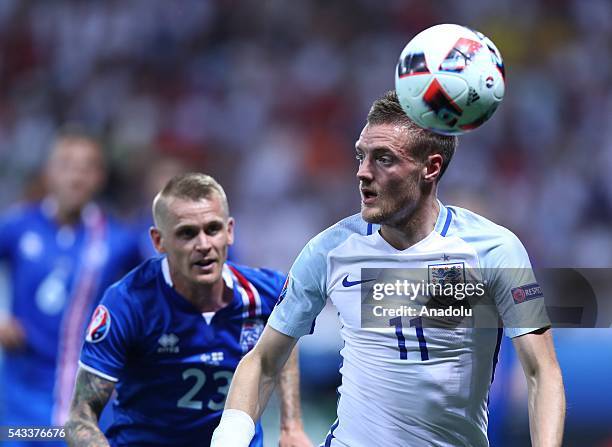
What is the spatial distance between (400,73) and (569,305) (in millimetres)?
1789

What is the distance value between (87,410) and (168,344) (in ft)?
1.75

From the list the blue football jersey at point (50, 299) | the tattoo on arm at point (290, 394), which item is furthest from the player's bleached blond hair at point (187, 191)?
the blue football jersey at point (50, 299)

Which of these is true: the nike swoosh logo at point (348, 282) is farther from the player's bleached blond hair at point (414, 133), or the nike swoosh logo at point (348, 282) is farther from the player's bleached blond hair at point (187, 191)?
the player's bleached blond hair at point (187, 191)

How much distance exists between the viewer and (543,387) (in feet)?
13.1

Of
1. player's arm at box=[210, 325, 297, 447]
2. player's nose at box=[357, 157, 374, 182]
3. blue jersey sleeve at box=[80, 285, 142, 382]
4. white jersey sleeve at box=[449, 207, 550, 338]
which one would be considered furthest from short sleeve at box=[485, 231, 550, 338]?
blue jersey sleeve at box=[80, 285, 142, 382]

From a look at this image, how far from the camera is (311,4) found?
14.2 m

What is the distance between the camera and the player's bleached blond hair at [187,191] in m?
5.30

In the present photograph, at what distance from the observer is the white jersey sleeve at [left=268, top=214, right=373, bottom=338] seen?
4473mm

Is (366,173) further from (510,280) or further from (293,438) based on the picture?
(293,438)

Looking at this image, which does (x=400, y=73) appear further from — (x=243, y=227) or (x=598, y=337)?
(x=243, y=227)

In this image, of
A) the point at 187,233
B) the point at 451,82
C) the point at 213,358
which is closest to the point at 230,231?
the point at 187,233

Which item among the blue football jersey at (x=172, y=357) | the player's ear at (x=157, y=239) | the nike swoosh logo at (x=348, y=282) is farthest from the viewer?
the player's ear at (x=157, y=239)

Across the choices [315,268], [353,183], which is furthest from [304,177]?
[315,268]

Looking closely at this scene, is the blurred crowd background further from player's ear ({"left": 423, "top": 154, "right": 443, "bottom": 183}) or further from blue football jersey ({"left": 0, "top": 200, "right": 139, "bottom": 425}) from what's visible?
player's ear ({"left": 423, "top": 154, "right": 443, "bottom": 183})
